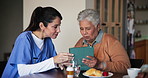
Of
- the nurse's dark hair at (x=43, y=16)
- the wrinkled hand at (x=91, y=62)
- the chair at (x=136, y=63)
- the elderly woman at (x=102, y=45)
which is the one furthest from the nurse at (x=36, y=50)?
the chair at (x=136, y=63)

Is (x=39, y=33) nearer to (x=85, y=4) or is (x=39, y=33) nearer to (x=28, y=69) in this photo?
(x=28, y=69)

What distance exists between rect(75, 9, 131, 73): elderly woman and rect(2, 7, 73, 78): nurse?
11.0 inches

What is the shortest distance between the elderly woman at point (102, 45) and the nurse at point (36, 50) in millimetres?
280

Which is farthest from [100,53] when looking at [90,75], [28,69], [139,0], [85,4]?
[139,0]

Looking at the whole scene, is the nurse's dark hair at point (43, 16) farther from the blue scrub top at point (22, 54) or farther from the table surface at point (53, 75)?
the table surface at point (53, 75)

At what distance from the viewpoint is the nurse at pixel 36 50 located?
88.4 inches

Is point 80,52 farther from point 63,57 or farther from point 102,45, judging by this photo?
point 102,45

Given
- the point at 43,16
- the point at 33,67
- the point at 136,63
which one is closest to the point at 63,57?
the point at 33,67

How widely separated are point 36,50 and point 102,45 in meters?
0.67

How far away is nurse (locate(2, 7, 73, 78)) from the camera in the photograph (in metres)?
2.25

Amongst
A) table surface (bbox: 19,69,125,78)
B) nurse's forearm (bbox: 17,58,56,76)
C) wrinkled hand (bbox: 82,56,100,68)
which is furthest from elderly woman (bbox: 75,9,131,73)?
nurse's forearm (bbox: 17,58,56,76)

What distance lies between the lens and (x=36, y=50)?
243 centimetres

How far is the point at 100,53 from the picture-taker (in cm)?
260

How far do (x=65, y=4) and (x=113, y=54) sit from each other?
4.62 feet
